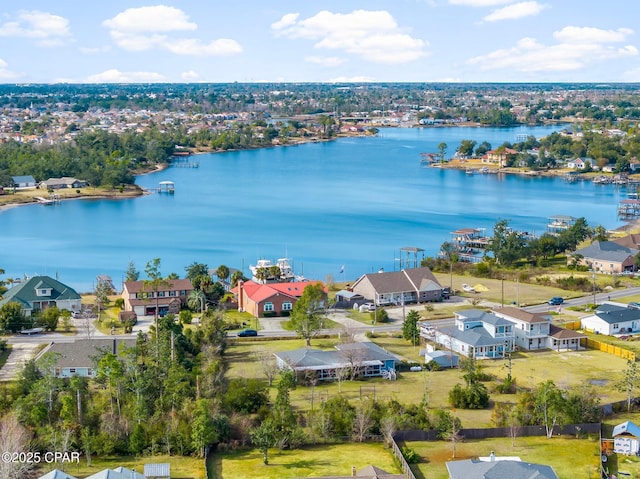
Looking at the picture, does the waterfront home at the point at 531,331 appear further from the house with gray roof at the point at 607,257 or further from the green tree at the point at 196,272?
the green tree at the point at 196,272

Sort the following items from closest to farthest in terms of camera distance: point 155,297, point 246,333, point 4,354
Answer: point 4,354 < point 246,333 < point 155,297

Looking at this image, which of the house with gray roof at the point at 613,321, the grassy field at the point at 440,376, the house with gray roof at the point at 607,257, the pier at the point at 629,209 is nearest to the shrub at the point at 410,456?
the grassy field at the point at 440,376

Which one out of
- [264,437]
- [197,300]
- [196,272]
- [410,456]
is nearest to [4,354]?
[197,300]

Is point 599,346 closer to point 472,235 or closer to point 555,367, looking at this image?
point 555,367

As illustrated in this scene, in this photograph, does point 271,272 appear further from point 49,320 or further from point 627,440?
point 627,440

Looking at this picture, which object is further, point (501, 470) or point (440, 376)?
point (440, 376)

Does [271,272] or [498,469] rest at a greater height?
[498,469]
